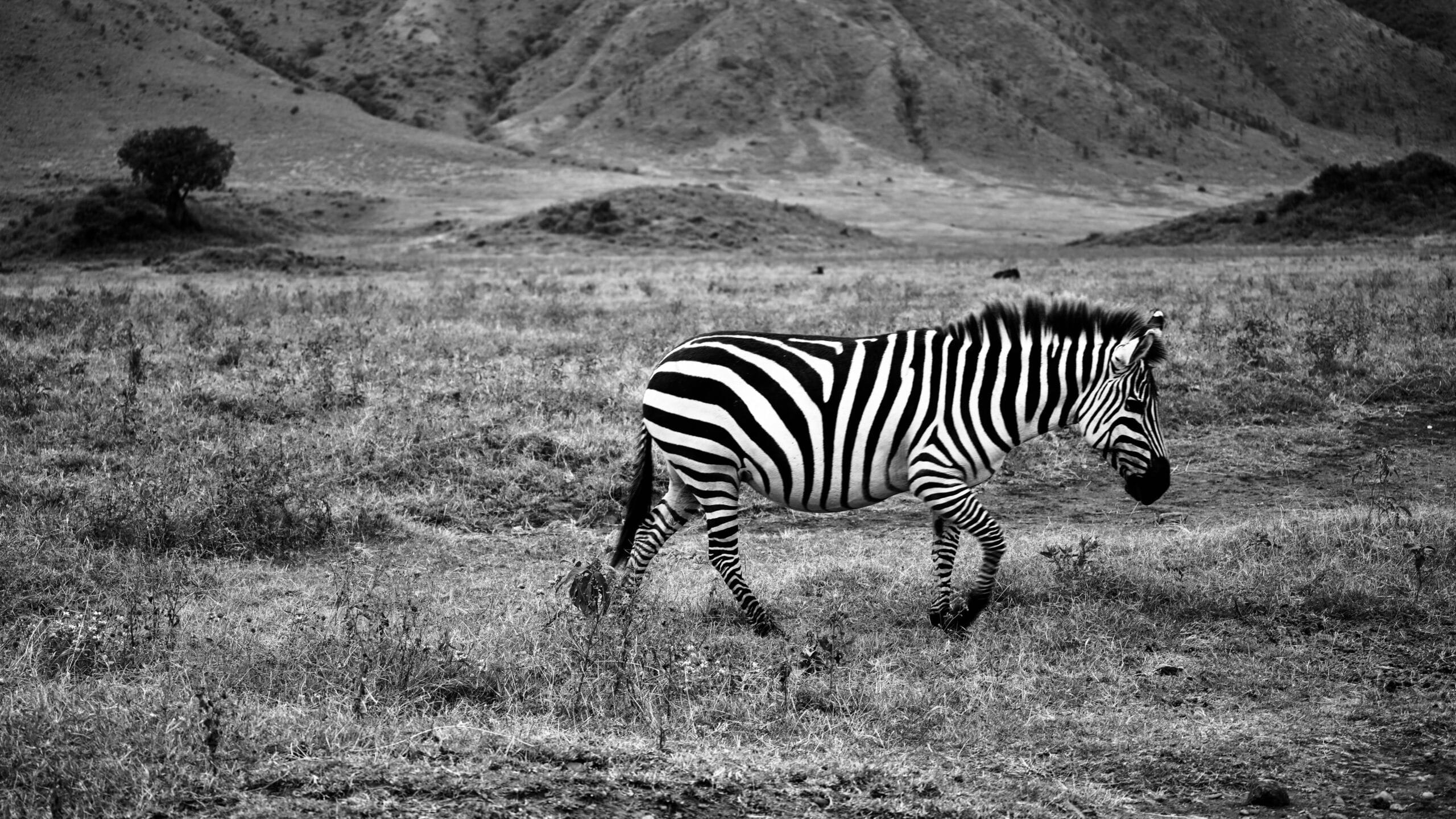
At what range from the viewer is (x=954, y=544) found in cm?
768

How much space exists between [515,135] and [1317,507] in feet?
427

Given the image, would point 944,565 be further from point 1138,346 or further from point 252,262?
point 252,262

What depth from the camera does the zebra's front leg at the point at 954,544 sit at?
741 cm

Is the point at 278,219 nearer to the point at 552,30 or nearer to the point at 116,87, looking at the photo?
the point at 116,87

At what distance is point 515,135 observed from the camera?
13325cm

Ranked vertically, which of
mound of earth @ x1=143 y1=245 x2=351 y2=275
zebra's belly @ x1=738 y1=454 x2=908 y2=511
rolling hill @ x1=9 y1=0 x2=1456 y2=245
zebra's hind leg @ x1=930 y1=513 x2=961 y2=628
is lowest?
zebra's hind leg @ x1=930 y1=513 x2=961 y2=628

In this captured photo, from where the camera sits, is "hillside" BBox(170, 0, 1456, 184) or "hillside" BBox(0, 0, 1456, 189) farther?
"hillside" BBox(170, 0, 1456, 184)

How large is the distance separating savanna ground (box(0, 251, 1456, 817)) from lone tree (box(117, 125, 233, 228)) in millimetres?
42365

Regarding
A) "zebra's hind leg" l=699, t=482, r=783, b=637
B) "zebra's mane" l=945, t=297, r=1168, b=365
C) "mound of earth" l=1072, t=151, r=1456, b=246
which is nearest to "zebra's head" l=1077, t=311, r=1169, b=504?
"zebra's mane" l=945, t=297, r=1168, b=365

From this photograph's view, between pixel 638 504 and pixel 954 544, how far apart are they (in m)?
2.19

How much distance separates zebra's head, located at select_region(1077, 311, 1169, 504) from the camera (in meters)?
7.71

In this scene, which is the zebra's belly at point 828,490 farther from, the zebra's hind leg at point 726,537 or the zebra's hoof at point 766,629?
the zebra's hoof at point 766,629

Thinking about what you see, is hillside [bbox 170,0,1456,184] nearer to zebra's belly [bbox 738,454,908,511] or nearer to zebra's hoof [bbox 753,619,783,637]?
zebra's belly [bbox 738,454,908,511]

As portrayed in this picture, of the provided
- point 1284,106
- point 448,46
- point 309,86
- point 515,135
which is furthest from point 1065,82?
point 309,86
